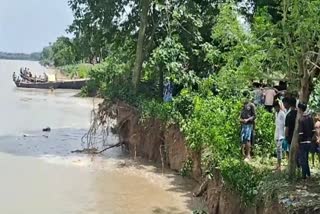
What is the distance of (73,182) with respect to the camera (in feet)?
47.2

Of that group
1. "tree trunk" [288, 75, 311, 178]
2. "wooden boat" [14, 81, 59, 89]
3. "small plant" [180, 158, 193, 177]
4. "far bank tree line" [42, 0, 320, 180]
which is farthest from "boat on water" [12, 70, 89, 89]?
"tree trunk" [288, 75, 311, 178]

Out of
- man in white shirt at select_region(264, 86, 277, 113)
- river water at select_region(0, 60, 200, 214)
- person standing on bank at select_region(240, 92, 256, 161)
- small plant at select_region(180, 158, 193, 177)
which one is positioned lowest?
river water at select_region(0, 60, 200, 214)

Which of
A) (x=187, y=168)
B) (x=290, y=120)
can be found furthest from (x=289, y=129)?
(x=187, y=168)

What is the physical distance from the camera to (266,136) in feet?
40.3

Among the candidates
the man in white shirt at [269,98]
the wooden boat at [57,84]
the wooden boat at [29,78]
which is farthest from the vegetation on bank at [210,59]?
the wooden boat at [29,78]

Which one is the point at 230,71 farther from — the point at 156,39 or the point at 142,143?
the point at 156,39

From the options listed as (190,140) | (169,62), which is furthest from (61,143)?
(190,140)

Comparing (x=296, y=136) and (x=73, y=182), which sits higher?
(x=296, y=136)

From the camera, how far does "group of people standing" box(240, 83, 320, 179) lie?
8688mm

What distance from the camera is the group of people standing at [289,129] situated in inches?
342

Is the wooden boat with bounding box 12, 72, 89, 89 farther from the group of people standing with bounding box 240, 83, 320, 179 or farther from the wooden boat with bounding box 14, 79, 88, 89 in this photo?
the group of people standing with bounding box 240, 83, 320, 179

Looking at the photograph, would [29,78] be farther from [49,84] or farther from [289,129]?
[289,129]

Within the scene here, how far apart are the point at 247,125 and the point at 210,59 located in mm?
5659

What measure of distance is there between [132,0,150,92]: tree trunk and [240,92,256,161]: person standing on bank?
854 centimetres
